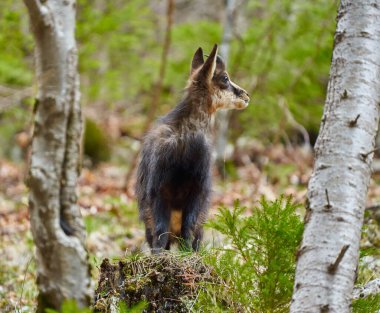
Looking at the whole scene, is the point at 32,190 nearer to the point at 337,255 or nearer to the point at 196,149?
the point at 337,255

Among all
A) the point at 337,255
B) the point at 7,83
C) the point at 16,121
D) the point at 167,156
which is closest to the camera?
the point at 337,255

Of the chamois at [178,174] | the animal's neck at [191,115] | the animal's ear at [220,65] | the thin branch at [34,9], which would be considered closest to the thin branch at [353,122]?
the thin branch at [34,9]

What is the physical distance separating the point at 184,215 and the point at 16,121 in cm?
1166

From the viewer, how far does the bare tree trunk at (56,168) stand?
11.9 ft

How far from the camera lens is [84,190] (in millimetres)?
12664

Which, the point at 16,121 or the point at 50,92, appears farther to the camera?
the point at 16,121

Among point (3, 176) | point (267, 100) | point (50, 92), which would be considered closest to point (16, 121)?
point (3, 176)

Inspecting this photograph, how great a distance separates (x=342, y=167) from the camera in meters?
3.72

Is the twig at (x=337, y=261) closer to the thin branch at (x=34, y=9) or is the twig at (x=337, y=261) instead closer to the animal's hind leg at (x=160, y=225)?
the thin branch at (x=34, y=9)

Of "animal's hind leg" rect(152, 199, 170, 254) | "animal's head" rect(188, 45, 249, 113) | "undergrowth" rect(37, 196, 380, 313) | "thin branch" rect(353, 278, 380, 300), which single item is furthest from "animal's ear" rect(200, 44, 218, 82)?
"thin branch" rect(353, 278, 380, 300)

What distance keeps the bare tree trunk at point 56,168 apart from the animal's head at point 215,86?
260 cm

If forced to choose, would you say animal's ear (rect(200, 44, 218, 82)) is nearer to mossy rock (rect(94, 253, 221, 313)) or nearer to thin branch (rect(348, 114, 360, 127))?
mossy rock (rect(94, 253, 221, 313))

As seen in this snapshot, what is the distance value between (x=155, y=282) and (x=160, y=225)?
120 centimetres

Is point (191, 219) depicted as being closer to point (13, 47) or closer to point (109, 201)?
point (109, 201)
